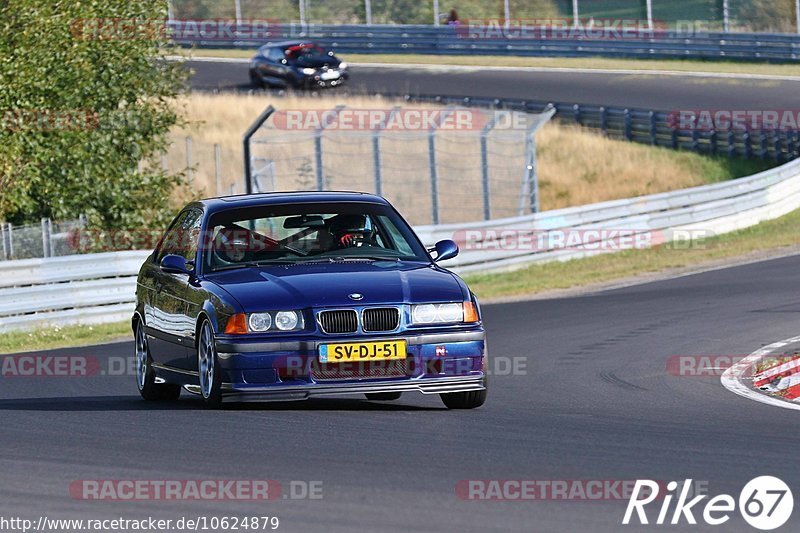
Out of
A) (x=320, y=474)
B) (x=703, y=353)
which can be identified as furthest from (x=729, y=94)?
(x=320, y=474)

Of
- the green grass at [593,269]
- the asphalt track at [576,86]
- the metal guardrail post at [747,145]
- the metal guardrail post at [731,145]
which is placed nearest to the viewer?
the green grass at [593,269]

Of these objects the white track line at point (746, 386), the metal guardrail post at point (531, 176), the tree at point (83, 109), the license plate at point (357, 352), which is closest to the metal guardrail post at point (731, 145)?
the metal guardrail post at point (531, 176)

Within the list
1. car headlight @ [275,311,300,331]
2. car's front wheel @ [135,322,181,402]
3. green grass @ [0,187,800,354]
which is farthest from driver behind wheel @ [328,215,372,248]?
green grass @ [0,187,800,354]

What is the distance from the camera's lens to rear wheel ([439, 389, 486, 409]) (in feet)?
33.3

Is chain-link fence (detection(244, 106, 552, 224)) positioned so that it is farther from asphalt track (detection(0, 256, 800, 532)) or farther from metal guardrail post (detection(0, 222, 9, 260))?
asphalt track (detection(0, 256, 800, 532))

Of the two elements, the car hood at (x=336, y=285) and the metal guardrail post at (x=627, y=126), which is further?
the metal guardrail post at (x=627, y=126)

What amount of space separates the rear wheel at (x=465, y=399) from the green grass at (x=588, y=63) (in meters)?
36.9

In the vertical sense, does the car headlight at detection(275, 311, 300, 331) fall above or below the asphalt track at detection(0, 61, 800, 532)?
above

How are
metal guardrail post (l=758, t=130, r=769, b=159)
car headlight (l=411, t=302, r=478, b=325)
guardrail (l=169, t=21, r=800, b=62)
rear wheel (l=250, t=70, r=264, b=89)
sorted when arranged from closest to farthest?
car headlight (l=411, t=302, r=478, b=325), metal guardrail post (l=758, t=130, r=769, b=159), guardrail (l=169, t=21, r=800, b=62), rear wheel (l=250, t=70, r=264, b=89)

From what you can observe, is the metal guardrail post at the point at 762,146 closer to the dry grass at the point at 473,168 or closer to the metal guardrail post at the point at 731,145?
the dry grass at the point at 473,168

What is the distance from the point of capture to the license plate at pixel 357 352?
31.1 feet

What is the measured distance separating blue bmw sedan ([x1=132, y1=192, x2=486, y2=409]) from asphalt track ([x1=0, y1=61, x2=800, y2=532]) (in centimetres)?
23

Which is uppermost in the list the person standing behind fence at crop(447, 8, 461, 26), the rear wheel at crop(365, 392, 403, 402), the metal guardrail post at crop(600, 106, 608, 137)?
the person standing behind fence at crop(447, 8, 461, 26)

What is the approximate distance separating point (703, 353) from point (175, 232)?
17.2 feet
